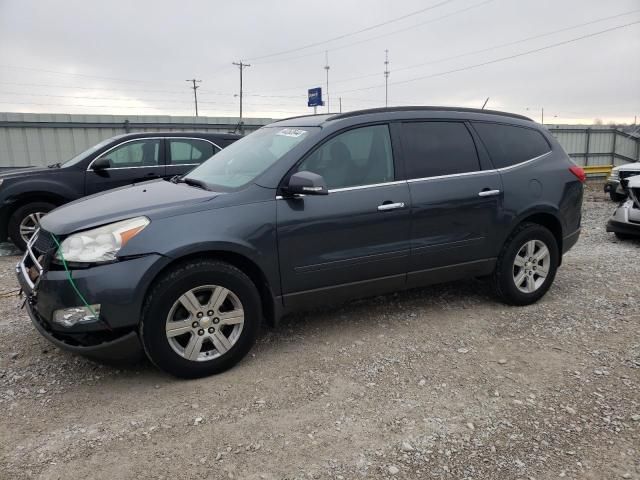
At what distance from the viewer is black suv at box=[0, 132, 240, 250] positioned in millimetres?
7137

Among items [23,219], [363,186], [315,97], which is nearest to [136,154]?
[23,219]

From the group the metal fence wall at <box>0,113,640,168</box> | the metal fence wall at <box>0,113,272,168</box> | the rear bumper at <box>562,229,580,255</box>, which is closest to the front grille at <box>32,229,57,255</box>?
the rear bumper at <box>562,229,580,255</box>

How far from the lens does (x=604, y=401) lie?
3084 mm

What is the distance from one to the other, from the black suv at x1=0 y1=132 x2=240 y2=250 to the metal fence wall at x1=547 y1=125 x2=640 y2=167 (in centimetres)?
1872

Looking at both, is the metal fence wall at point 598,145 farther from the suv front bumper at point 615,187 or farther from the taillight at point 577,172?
the taillight at point 577,172

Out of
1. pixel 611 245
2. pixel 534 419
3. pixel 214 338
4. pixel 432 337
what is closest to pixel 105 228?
pixel 214 338

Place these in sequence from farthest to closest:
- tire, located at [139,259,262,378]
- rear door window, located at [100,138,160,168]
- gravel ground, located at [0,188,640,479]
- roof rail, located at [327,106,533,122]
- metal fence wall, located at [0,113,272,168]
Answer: metal fence wall, located at [0,113,272,168], rear door window, located at [100,138,160,168], roof rail, located at [327,106,533,122], tire, located at [139,259,262,378], gravel ground, located at [0,188,640,479]

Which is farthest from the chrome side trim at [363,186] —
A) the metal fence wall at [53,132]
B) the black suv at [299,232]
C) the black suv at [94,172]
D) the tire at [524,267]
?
→ the metal fence wall at [53,132]

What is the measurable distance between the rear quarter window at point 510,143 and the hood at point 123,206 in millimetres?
2546

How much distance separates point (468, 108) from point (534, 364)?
236 centimetres

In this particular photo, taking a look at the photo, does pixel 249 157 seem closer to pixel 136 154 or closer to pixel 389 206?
pixel 389 206

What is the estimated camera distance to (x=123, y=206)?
11.1ft

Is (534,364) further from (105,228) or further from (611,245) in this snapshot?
(611,245)

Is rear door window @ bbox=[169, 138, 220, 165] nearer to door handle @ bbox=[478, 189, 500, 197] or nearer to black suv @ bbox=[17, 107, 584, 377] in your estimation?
black suv @ bbox=[17, 107, 584, 377]
